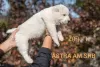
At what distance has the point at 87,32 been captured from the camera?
5.14m

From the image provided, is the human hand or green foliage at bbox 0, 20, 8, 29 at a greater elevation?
the human hand

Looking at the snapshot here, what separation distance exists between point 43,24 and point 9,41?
0.22 meters

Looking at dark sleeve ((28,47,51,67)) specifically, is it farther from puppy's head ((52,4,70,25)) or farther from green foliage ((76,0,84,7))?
green foliage ((76,0,84,7))

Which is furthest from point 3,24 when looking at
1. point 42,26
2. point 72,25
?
point 42,26

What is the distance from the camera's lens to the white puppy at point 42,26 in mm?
1923

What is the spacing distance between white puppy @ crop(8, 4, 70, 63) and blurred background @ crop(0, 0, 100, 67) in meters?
2.28

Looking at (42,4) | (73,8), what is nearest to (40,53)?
(42,4)

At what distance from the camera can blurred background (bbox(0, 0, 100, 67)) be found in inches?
180

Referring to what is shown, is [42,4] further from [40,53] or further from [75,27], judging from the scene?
[40,53]

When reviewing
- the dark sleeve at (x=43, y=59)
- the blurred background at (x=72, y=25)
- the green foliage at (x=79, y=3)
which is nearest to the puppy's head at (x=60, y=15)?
the dark sleeve at (x=43, y=59)

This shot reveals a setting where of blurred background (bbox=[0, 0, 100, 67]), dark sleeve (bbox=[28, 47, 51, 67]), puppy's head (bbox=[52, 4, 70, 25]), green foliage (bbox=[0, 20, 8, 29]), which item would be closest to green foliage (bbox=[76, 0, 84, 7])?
blurred background (bbox=[0, 0, 100, 67])

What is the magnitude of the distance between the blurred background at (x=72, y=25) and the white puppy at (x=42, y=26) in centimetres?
228

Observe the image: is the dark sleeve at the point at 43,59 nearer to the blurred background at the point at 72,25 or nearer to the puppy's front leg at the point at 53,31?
the puppy's front leg at the point at 53,31

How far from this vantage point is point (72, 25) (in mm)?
4938
